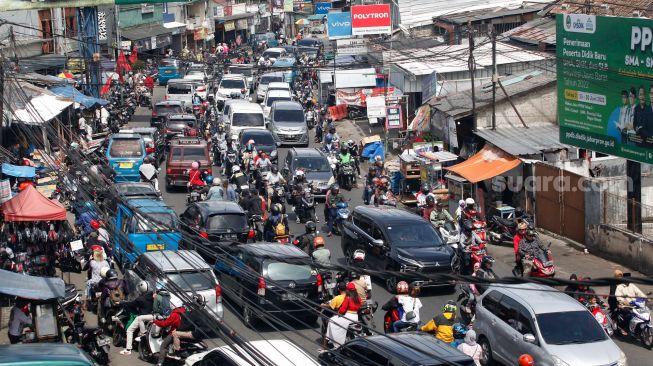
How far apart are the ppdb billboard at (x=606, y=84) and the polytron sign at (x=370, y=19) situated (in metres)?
29.3

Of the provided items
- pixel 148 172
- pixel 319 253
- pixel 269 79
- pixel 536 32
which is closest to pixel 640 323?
pixel 319 253

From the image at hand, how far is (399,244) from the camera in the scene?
20625mm

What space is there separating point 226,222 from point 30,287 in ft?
25.0

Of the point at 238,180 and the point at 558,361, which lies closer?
the point at 558,361

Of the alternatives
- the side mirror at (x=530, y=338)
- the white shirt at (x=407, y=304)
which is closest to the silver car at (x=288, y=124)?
the white shirt at (x=407, y=304)

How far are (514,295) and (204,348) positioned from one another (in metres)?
5.08

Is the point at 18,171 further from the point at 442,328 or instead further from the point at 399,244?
the point at 442,328

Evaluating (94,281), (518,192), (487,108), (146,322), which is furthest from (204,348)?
(487,108)

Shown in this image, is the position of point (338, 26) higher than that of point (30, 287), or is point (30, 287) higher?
point (338, 26)

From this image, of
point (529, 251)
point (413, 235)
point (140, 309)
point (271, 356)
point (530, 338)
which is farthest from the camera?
point (413, 235)

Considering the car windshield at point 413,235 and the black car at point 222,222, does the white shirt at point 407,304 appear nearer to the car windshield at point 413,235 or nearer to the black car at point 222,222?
the car windshield at point 413,235

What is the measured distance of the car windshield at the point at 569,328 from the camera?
15.1 meters

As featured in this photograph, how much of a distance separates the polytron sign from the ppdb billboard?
29.3 m

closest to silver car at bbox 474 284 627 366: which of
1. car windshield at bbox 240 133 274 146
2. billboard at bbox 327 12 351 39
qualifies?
car windshield at bbox 240 133 274 146
